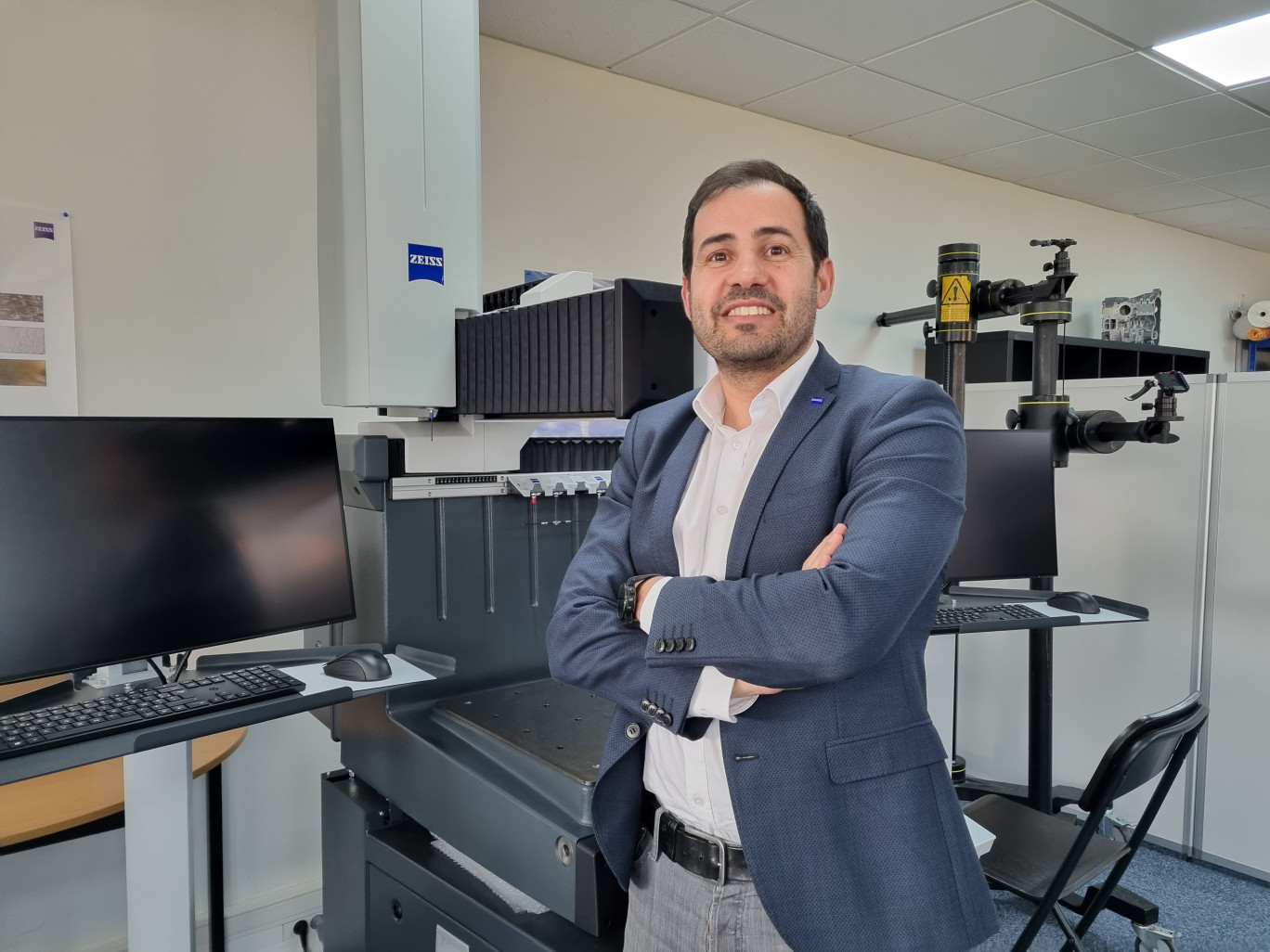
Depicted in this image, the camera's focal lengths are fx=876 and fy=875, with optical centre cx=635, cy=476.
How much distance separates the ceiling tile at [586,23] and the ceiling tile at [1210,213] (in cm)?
393

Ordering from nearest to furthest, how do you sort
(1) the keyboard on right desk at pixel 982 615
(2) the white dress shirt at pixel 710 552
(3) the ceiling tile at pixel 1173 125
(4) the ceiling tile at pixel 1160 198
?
(2) the white dress shirt at pixel 710 552, (1) the keyboard on right desk at pixel 982 615, (3) the ceiling tile at pixel 1173 125, (4) the ceiling tile at pixel 1160 198

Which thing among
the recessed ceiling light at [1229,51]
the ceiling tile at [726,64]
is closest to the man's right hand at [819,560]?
the ceiling tile at [726,64]

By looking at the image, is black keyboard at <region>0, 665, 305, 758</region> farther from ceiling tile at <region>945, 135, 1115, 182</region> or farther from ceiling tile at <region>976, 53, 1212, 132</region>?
ceiling tile at <region>945, 135, 1115, 182</region>

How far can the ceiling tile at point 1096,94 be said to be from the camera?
310 cm

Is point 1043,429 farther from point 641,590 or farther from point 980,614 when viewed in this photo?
point 641,590

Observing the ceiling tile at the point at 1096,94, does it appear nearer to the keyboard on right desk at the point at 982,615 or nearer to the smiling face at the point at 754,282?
the keyboard on right desk at the point at 982,615

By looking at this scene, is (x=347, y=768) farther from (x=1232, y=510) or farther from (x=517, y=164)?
(x=1232, y=510)

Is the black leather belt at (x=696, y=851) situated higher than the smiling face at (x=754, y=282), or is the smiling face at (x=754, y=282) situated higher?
the smiling face at (x=754, y=282)

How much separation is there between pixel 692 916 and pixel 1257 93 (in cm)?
381

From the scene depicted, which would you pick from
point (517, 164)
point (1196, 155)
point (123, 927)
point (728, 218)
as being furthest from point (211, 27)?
point (1196, 155)

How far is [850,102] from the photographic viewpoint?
133 inches

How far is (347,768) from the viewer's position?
1683 mm

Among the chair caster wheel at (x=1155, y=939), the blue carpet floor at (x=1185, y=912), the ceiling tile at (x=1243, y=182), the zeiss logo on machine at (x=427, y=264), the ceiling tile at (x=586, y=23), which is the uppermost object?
the ceiling tile at (x=1243, y=182)

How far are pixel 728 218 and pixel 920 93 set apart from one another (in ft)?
8.53
